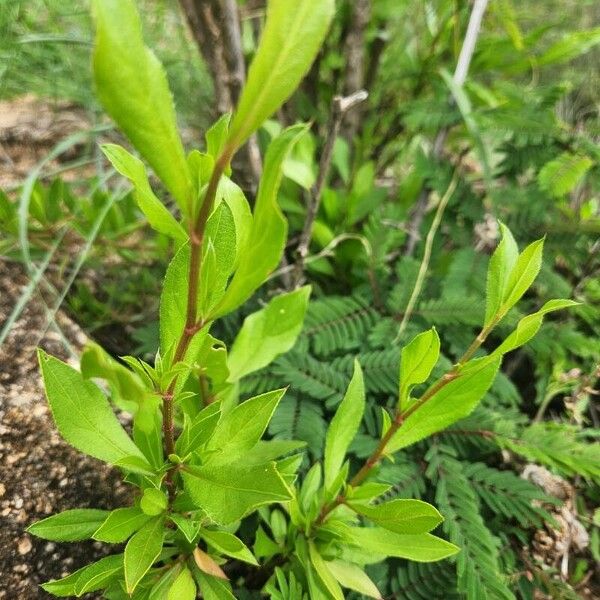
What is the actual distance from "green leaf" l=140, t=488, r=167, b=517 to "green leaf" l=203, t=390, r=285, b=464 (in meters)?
0.06

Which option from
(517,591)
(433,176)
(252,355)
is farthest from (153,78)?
(433,176)

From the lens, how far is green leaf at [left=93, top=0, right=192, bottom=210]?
31cm

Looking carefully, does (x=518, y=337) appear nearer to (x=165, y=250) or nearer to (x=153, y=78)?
(x=153, y=78)

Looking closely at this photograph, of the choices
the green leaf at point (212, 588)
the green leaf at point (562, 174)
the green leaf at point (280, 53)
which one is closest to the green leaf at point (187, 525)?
the green leaf at point (212, 588)

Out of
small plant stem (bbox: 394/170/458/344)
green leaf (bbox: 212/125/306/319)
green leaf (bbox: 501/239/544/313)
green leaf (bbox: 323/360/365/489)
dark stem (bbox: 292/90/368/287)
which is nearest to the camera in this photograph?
green leaf (bbox: 212/125/306/319)

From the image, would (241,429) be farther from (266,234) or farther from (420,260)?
(420,260)

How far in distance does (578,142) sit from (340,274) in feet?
1.96

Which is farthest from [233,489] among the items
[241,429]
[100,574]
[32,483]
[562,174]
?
[562,174]

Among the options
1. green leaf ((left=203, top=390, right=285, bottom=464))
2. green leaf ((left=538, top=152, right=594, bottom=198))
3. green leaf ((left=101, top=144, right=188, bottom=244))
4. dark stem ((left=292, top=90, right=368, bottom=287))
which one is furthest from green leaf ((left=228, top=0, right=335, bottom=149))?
green leaf ((left=538, top=152, right=594, bottom=198))

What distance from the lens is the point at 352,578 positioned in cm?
72

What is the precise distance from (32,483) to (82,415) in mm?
271

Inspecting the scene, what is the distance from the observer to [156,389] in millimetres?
544

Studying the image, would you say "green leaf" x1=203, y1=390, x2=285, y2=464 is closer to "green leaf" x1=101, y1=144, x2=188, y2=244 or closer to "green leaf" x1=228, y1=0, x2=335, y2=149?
"green leaf" x1=101, y1=144, x2=188, y2=244

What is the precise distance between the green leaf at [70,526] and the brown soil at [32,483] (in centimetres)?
10
